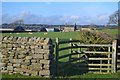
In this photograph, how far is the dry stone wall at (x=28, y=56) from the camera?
35.6ft

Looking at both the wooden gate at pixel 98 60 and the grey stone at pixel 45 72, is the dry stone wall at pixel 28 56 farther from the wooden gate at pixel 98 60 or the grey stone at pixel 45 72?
the wooden gate at pixel 98 60

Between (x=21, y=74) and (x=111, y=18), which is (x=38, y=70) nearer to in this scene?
(x=21, y=74)

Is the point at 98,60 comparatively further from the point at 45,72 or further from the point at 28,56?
the point at 28,56

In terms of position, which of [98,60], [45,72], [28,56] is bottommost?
[45,72]

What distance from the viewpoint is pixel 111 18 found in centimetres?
3722

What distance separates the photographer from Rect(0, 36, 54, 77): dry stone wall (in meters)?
10.8

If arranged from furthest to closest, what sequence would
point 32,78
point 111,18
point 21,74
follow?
point 111,18 < point 21,74 < point 32,78

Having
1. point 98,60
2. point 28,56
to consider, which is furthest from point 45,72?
point 98,60

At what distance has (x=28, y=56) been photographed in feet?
36.3

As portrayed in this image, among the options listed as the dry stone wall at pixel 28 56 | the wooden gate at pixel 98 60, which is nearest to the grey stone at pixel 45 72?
the dry stone wall at pixel 28 56

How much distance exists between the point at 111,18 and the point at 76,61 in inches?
958

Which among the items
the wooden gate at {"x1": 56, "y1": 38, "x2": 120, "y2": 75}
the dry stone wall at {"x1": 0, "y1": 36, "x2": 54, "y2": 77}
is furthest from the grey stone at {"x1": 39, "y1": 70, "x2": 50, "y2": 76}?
the wooden gate at {"x1": 56, "y1": 38, "x2": 120, "y2": 75}

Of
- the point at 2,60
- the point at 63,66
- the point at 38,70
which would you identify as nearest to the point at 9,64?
the point at 2,60

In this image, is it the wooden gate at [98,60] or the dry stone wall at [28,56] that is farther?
the wooden gate at [98,60]
